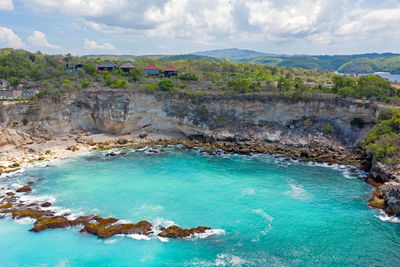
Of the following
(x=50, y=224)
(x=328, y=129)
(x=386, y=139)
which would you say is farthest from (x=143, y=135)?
(x=386, y=139)

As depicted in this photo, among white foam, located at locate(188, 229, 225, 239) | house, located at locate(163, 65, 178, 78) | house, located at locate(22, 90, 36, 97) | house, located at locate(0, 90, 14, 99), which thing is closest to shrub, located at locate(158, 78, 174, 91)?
house, located at locate(163, 65, 178, 78)

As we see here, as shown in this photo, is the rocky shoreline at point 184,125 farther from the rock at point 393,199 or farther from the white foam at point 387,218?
the white foam at point 387,218

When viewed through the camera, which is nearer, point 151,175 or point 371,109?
point 151,175

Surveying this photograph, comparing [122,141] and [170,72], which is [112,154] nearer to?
[122,141]

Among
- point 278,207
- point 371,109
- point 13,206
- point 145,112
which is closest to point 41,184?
point 13,206

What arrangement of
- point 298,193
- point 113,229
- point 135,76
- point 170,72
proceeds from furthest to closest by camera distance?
point 170,72
point 135,76
point 298,193
point 113,229

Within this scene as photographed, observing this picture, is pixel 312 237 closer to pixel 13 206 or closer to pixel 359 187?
pixel 359 187
